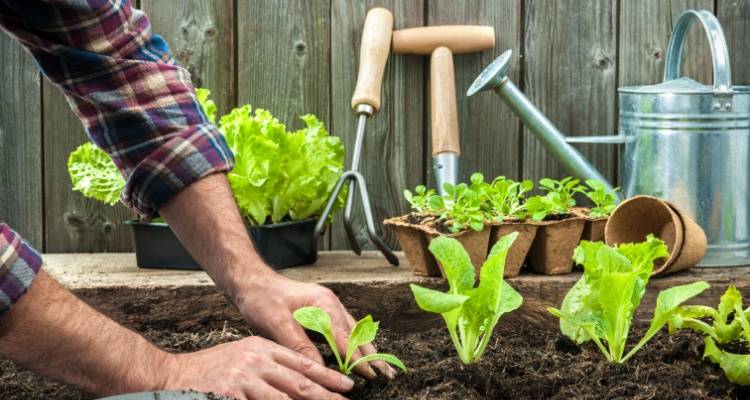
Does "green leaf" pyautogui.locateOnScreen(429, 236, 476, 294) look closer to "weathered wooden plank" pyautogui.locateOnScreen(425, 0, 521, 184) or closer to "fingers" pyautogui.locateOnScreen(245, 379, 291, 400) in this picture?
"fingers" pyautogui.locateOnScreen(245, 379, 291, 400)

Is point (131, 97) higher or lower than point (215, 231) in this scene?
higher

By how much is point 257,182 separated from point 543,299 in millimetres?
616

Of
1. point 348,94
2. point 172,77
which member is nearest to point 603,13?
point 348,94

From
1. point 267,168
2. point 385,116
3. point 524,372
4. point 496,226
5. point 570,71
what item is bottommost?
point 524,372

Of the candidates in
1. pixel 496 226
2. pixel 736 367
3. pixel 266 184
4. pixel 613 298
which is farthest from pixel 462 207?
pixel 736 367

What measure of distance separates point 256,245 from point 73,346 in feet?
3.06

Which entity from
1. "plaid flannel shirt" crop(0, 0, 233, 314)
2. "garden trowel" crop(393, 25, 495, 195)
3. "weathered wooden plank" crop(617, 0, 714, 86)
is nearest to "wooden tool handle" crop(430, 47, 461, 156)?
"garden trowel" crop(393, 25, 495, 195)

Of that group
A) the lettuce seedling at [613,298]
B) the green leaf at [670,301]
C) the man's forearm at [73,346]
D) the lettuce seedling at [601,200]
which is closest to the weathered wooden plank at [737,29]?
the lettuce seedling at [601,200]

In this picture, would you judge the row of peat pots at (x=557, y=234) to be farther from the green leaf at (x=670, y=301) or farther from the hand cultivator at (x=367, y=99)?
the green leaf at (x=670, y=301)

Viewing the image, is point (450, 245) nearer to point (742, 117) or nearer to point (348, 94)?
point (742, 117)

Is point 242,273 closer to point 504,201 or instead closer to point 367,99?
point 504,201

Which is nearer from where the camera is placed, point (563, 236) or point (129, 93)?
point (129, 93)

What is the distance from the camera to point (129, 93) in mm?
1414

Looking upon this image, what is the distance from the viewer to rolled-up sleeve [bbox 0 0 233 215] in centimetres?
136
